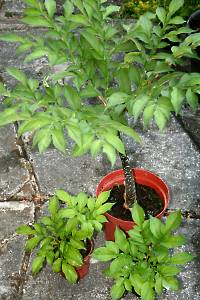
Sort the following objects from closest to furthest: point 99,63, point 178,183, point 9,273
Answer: point 99,63 < point 9,273 < point 178,183

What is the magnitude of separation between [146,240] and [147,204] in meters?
0.45

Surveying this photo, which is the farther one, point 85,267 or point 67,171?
point 67,171

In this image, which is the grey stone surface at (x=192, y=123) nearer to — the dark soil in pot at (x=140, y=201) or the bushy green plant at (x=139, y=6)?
the dark soil in pot at (x=140, y=201)

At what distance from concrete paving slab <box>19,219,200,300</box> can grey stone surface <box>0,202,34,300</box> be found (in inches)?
3.4

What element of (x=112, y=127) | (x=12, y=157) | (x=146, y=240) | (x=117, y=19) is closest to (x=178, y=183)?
(x=146, y=240)

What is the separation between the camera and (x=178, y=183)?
10.4ft

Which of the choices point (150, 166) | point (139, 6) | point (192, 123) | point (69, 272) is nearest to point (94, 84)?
point (69, 272)

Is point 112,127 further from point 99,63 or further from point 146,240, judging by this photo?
point 146,240

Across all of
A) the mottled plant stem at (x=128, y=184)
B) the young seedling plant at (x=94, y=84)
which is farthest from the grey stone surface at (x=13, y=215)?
the young seedling plant at (x=94, y=84)

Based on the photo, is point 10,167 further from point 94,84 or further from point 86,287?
point 94,84

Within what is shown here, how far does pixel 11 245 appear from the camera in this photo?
2811mm

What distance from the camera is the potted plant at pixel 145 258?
2145 mm

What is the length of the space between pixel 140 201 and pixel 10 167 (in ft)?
3.53

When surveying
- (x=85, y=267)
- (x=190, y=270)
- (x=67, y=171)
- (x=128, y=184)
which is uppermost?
(x=128, y=184)
